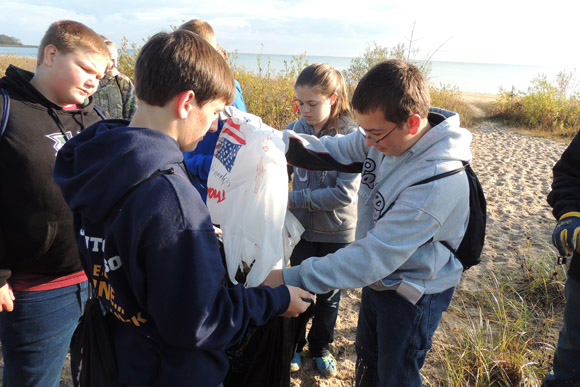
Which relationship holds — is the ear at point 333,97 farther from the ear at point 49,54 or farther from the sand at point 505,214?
the sand at point 505,214

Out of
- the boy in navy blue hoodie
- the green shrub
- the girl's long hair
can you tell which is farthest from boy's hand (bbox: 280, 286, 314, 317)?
the green shrub

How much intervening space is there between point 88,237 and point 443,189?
121 centimetres

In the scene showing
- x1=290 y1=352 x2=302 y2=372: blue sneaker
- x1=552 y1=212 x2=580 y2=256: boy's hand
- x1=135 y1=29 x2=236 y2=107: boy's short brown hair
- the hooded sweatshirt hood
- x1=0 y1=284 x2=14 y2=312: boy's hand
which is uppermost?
x1=135 y1=29 x2=236 y2=107: boy's short brown hair

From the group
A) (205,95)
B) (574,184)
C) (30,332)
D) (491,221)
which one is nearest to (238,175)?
(205,95)

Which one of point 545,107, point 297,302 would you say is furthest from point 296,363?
point 545,107

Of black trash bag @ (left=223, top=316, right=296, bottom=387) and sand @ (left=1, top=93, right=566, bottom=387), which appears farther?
sand @ (left=1, top=93, right=566, bottom=387)

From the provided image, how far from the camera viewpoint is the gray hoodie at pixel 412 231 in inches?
55.9

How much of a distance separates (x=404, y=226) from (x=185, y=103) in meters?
0.88

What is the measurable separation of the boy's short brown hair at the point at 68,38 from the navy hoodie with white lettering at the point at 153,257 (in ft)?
2.77

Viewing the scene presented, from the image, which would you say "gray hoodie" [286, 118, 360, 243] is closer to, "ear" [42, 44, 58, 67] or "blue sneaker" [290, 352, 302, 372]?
"blue sneaker" [290, 352, 302, 372]

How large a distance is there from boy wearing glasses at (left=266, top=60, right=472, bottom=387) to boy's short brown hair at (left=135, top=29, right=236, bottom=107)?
70 cm

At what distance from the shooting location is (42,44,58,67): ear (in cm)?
167

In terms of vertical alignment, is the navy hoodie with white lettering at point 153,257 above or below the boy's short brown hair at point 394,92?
below

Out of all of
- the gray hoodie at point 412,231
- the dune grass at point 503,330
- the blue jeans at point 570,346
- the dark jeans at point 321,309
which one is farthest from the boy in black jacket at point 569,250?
the dark jeans at point 321,309
